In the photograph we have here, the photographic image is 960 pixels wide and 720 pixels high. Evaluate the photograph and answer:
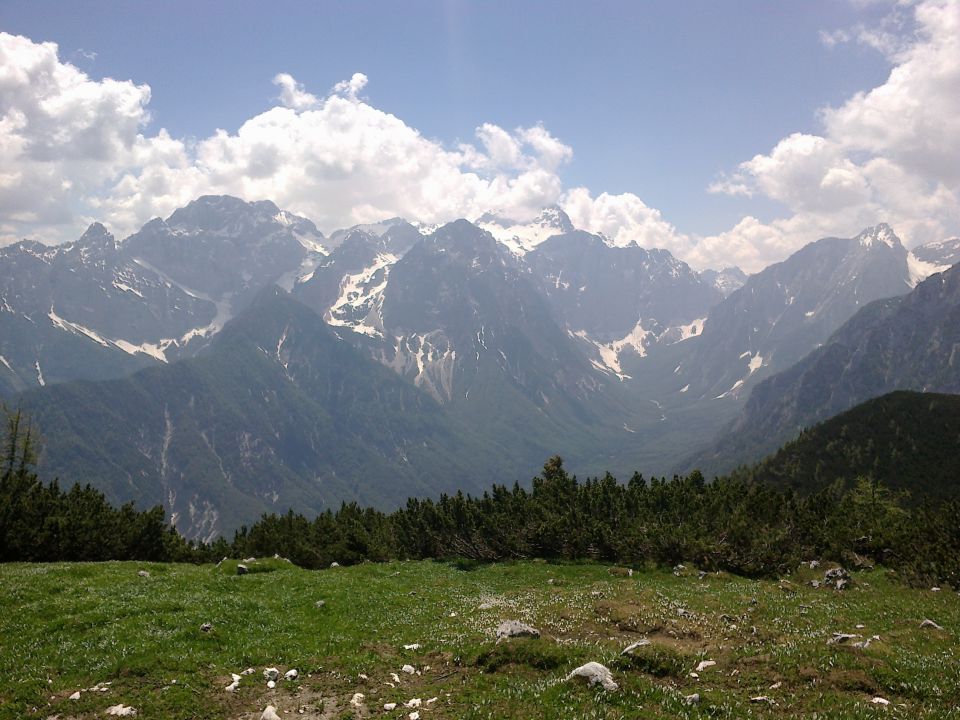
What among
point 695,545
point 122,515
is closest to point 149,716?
point 695,545

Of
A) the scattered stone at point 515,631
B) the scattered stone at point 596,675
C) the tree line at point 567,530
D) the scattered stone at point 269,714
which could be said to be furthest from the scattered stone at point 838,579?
the scattered stone at point 269,714

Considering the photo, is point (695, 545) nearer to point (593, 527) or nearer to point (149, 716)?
point (593, 527)

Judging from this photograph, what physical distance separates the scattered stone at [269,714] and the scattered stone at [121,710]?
4.27m

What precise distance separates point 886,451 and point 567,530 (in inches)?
5946

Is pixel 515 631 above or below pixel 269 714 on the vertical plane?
below

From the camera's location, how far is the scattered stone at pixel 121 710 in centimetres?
1842

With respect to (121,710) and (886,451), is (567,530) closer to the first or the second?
(121,710)

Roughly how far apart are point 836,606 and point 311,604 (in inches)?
1191

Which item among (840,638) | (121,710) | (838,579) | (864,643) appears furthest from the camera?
(838,579)

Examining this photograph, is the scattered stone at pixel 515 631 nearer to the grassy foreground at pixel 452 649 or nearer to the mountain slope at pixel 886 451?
the grassy foreground at pixel 452 649

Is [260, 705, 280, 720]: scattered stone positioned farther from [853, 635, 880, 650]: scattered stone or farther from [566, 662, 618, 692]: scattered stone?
[853, 635, 880, 650]: scattered stone

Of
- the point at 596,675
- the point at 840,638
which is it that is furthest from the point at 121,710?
the point at 840,638

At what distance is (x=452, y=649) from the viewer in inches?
987

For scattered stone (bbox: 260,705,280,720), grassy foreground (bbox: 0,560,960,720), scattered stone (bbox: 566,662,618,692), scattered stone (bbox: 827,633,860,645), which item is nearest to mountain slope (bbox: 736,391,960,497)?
grassy foreground (bbox: 0,560,960,720)
